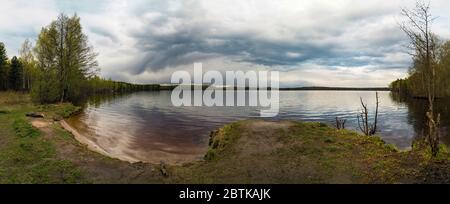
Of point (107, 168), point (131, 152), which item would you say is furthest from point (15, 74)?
point (107, 168)

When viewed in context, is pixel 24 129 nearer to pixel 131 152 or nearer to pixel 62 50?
pixel 131 152

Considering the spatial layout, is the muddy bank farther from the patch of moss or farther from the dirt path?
the patch of moss

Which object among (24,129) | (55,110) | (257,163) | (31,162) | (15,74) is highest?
(15,74)

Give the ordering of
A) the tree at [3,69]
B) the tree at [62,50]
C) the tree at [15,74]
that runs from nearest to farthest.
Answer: the tree at [62,50], the tree at [3,69], the tree at [15,74]

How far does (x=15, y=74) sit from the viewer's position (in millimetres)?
83875

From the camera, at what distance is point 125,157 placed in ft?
64.1

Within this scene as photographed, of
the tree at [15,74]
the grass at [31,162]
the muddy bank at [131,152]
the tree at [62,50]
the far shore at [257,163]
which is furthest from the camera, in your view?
the tree at [15,74]

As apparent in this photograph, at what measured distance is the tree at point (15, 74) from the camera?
8350cm

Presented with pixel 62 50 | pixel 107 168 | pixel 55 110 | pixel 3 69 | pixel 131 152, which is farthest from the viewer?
pixel 3 69

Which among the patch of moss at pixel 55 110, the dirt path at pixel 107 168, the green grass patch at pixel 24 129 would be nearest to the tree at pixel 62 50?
the patch of moss at pixel 55 110

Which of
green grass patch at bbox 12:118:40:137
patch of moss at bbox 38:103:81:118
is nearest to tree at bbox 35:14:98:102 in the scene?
patch of moss at bbox 38:103:81:118

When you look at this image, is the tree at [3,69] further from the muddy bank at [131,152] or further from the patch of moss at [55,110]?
the muddy bank at [131,152]
